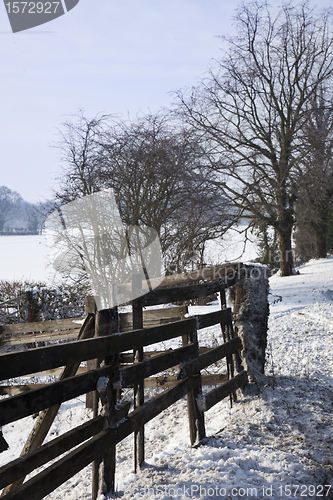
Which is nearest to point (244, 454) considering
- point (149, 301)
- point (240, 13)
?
point (149, 301)

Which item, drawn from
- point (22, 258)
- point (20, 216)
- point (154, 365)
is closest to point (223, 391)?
point (154, 365)

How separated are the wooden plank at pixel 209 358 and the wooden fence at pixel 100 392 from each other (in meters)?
0.01

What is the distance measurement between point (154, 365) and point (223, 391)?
1342 millimetres

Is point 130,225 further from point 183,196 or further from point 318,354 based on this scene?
point 318,354

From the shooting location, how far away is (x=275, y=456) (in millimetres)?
3299

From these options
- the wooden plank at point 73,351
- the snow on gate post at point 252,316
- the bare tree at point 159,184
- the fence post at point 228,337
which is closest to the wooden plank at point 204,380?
the fence post at point 228,337

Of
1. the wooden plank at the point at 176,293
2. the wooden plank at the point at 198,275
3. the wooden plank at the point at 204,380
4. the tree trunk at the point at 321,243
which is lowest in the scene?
the wooden plank at the point at 204,380

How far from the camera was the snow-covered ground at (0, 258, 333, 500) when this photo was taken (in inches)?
112

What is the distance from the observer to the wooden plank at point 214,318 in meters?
4.04

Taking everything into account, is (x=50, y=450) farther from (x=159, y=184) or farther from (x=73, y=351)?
(x=159, y=184)

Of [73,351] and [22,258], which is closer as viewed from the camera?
[73,351]

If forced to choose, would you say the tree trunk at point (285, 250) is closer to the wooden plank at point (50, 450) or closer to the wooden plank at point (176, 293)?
the wooden plank at point (176, 293)

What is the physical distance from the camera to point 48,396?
7.47 feet

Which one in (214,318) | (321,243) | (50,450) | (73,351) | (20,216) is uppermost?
(20,216)
